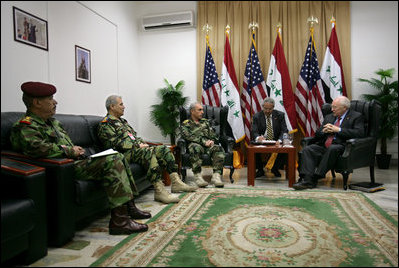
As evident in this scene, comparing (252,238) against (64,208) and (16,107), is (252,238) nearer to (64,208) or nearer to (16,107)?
(64,208)

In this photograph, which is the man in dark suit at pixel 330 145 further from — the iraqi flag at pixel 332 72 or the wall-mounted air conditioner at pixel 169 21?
the wall-mounted air conditioner at pixel 169 21

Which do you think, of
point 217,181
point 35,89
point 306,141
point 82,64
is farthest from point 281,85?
point 35,89

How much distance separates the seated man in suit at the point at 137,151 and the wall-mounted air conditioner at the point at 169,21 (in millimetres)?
3002

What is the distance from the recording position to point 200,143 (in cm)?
353

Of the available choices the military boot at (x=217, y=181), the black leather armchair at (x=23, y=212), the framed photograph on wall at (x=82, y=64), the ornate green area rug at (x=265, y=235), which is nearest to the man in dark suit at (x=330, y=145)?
the ornate green area rug at (x=265, y=235)

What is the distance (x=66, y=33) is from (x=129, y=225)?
2.84m

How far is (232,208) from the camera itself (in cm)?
247

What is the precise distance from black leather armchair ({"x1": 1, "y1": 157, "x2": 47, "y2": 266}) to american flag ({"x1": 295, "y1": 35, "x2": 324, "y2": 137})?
13.1ft

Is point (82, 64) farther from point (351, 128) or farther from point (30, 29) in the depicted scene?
point (351, 128)

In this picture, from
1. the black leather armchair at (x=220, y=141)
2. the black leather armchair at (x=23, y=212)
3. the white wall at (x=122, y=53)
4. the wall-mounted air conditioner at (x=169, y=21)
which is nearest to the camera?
the black leather armchair at (x=23, y=212)

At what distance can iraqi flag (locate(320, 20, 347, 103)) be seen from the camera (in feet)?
14.6

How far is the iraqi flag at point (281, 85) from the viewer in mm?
4609

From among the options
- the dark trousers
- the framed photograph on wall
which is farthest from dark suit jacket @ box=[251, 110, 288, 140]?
the framed photograph on wall

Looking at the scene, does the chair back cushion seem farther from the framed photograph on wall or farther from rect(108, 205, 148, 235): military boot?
the framed photograph on wall
